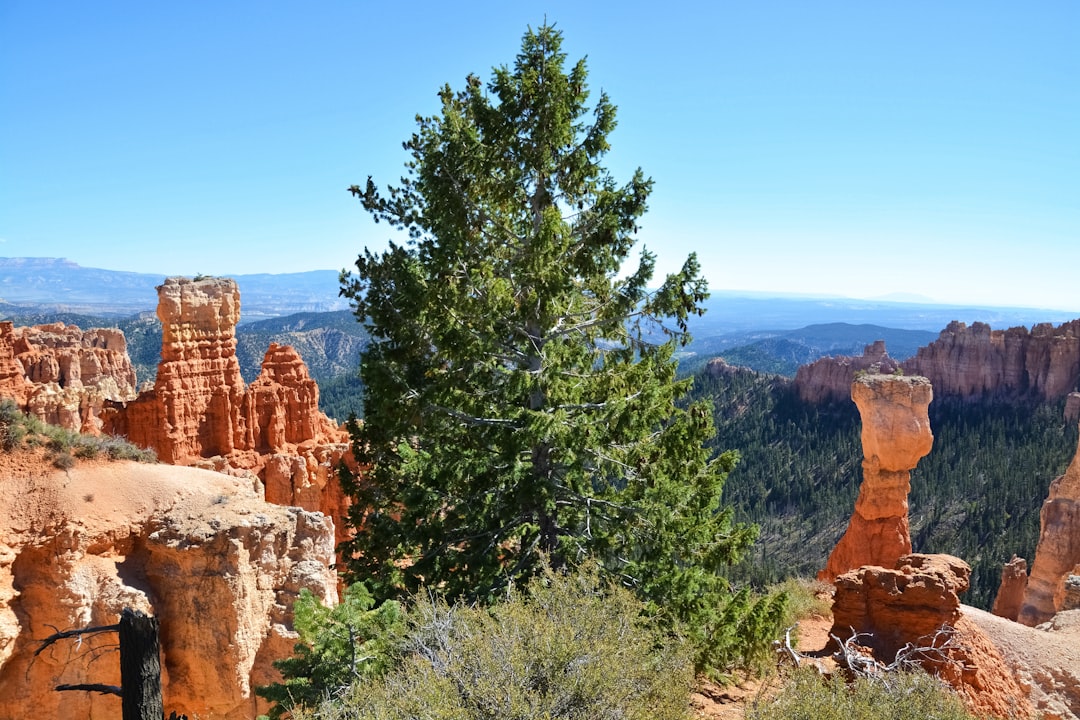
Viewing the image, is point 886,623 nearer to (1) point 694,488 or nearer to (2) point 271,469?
(1) point 694,488

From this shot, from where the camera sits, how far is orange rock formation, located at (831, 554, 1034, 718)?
11961 mm

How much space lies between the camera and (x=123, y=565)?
1122cm

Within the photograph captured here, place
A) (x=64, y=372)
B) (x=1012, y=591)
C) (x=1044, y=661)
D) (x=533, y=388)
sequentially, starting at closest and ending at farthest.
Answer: (x=533, y=388) → (x=1044, y=661) → (x=1012, y=591) → (x=64, y=372)

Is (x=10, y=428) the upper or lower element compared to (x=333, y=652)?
upper

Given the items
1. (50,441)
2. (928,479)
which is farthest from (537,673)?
(928,479)

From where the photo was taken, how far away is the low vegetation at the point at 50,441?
1119 centimetres

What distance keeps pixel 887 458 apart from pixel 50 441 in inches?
891

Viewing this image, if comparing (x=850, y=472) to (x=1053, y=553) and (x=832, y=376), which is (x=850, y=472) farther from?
(x=1053, y=553)

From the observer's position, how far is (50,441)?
11391 mm

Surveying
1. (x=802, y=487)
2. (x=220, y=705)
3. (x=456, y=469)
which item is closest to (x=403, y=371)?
(x=456, y=469)

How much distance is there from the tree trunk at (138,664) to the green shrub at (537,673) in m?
1.59

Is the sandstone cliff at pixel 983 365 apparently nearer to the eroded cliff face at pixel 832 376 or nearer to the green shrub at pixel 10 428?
the eroded cliff face at pixel 832 376

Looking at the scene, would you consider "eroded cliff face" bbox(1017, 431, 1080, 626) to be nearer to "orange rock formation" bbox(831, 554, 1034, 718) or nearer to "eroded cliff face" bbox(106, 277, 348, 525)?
"orange rock formation" bbox(831, 554, 1034, 718)

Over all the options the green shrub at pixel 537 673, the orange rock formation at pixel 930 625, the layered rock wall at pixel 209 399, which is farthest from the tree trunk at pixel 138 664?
the layered rock wall at pixel 209 399
